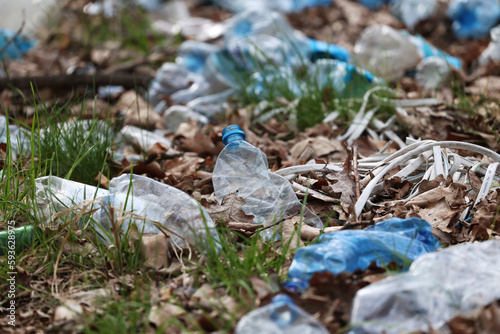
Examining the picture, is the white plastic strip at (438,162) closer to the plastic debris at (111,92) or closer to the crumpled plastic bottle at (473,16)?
the plastic debris at (111,92)

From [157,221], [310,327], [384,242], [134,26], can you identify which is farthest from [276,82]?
[134,26]

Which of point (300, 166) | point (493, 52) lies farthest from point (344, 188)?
point (493, 52)

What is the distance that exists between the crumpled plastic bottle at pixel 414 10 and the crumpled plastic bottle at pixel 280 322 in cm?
473

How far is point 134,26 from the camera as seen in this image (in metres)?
5.68

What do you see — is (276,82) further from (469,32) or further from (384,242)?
(469,32)

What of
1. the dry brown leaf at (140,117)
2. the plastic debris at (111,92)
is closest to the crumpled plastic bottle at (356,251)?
the dry brown leaf at (140,117)

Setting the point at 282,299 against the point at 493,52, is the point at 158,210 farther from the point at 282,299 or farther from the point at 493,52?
the point at 493,52

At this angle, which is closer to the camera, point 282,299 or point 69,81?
point 282,299

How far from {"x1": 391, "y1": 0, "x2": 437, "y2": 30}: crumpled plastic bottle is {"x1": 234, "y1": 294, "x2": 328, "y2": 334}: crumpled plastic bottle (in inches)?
186

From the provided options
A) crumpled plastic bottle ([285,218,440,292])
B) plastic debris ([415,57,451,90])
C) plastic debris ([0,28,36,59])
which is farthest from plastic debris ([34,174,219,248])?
plastic debris ([0,28,36,59])

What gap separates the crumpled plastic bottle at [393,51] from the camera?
417 cm

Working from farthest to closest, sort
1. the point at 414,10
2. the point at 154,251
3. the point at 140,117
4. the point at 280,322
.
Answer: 1. the point at 414,10
2. the point at 140,117
3. the point at 154,251
4. the point at 280,322

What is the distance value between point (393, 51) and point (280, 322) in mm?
3283

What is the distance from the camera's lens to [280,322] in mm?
1389
